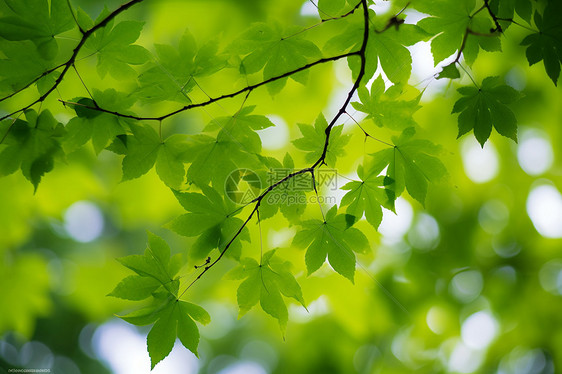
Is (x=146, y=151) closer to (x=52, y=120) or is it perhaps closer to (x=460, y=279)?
(x=52, y=120)

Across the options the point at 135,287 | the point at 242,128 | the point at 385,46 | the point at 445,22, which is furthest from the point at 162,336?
the point at 445,22

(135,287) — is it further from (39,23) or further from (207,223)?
(39,23)

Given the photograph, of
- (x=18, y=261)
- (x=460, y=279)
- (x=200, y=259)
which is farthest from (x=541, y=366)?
(x=18, y=261)

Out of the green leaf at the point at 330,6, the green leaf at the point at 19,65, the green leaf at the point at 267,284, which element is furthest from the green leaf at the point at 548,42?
the green leaf at the point at 19,65

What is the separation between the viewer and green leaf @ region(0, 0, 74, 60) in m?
1.22

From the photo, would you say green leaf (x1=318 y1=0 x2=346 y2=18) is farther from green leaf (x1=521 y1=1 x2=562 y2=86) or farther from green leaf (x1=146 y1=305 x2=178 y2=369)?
green leaf (x1=146 y1=305 x2=178 y2=369)

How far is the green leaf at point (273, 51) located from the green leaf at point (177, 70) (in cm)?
9

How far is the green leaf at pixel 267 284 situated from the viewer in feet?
4.36

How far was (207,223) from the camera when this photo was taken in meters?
1.31

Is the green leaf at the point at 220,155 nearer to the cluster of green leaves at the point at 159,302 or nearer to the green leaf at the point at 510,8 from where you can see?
the cluster of green leaves at the point at 159,302

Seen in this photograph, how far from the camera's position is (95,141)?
1.34m

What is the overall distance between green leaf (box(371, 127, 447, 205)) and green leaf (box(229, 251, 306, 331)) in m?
0.49

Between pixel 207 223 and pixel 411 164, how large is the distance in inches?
30.3

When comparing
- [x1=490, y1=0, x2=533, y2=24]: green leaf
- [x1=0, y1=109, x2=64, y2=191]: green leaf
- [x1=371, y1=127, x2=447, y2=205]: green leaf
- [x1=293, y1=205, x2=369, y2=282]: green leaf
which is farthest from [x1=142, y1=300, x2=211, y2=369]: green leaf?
[x1=490, y1=0, x2=533, y2=24]: green leaf
